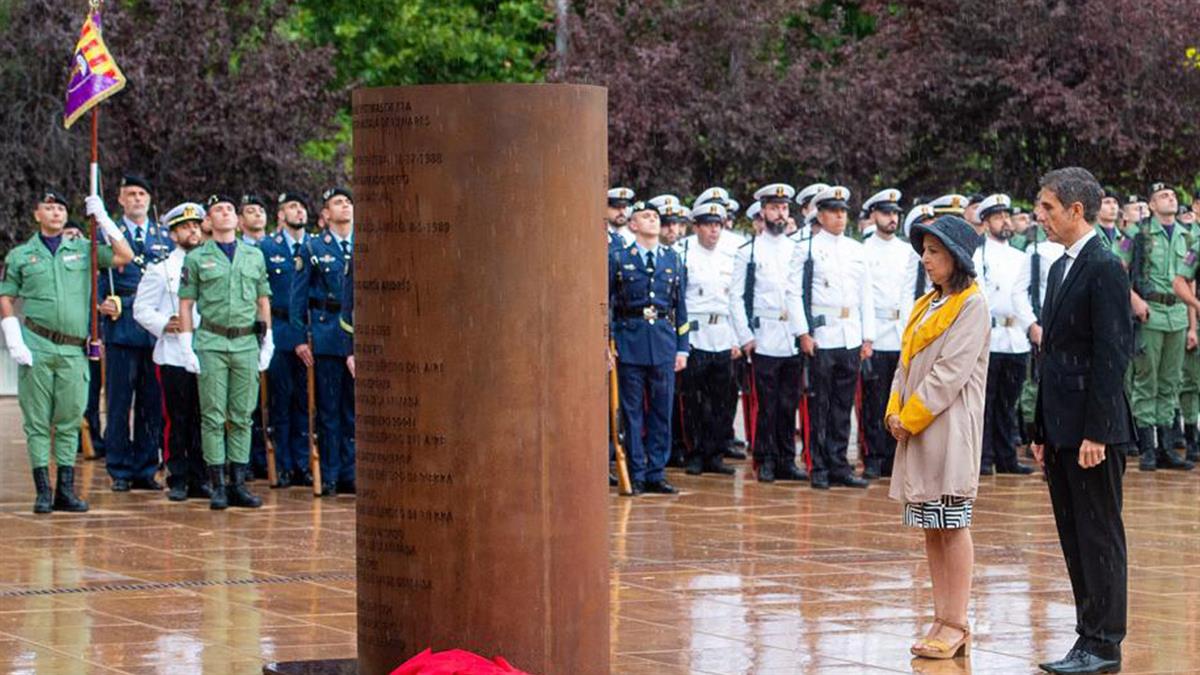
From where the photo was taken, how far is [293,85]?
26062 millimetres

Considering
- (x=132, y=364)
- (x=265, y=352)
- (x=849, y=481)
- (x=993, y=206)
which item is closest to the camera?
(x=265, y=352)

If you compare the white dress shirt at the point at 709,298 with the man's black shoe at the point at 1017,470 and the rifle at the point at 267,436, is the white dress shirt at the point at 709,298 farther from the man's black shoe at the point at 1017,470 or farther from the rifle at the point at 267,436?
the rifle at the point at 267,436

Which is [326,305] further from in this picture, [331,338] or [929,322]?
[929,322]

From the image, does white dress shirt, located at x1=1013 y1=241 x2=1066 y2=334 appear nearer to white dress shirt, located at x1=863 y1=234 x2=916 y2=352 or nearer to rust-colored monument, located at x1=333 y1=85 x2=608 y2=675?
white dress shirt, located at x1=863 y1=234 x2=916 y2=352

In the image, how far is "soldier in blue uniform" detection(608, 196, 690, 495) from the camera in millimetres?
16125

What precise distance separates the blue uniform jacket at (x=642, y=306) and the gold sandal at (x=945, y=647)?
688 cm

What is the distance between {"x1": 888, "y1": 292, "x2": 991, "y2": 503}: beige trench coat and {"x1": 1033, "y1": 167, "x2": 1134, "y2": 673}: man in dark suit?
1.09 ft

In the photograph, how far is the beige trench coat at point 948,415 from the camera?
934 cm

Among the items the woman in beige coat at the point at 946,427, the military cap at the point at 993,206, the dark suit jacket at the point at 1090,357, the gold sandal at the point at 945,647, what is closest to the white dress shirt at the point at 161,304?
the military cap at the point at 993,206

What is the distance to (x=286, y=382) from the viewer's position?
16656mm

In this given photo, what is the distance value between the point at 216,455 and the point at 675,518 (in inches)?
117

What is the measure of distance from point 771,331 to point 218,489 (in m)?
4.48

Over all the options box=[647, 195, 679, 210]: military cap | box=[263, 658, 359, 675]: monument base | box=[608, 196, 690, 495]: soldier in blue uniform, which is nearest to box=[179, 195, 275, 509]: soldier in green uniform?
box=[608, 196, 690, 495]: soldier in blue uniform

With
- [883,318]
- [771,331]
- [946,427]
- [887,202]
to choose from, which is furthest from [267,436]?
[946,427]
